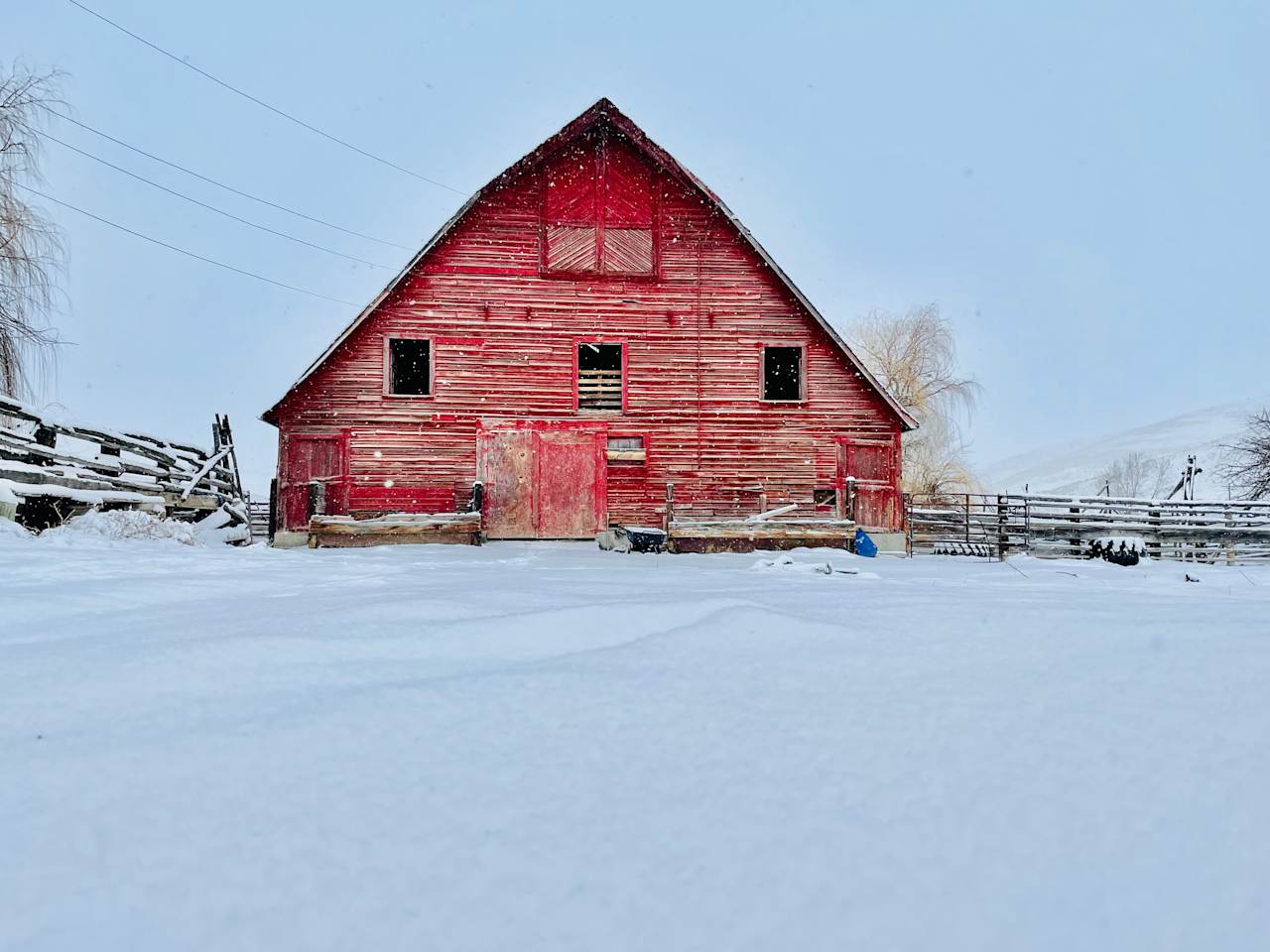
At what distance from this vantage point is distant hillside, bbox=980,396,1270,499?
102m

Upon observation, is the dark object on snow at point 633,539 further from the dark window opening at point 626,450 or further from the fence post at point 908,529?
the fence post at point 908,529

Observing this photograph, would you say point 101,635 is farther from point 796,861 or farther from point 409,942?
point 796,861

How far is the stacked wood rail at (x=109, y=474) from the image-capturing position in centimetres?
897

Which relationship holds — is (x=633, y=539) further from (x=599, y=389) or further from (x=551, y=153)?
(x=551, y=153)

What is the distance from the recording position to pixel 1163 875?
5.00ft

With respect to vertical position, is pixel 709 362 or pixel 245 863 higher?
pixel 709 362

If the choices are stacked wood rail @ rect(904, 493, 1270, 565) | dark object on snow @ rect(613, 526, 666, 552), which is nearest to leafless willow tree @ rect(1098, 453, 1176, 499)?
stacked wood rail @ rect(904, 493, 1270, 565)

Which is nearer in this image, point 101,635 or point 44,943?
point 44,943

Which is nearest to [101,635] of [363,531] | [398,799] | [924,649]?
[398,799]

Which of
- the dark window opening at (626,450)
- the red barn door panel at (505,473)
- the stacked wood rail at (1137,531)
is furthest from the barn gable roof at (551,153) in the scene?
the stacked wood rail at (1137,531)

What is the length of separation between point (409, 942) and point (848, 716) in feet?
4.60

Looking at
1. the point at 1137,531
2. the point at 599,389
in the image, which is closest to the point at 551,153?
the point at 599,389

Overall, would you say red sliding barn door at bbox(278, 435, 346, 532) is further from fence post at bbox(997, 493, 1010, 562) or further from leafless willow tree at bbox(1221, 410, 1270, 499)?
leafless willow tree at bbox(1221, 410, 1270, 499)

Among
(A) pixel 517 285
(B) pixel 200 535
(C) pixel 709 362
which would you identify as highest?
(A) pixel 517 285
